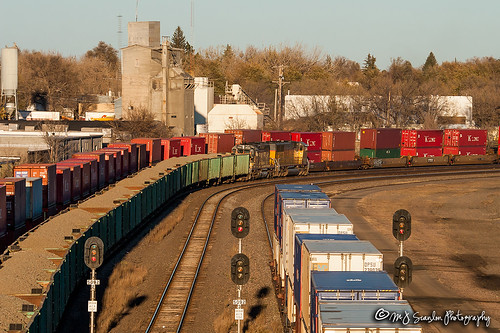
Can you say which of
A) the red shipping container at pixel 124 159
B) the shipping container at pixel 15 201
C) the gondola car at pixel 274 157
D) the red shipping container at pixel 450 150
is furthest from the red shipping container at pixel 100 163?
→ the red shipping container at pixel 450 150

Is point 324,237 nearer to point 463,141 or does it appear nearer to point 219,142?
point 219,142

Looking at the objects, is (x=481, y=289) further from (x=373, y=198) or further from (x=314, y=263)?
(x=373, y=198)

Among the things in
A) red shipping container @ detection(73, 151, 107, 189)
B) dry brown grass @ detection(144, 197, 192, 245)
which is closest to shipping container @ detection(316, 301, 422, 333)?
dry brown grass @ detection(144, 197, 192, 245)

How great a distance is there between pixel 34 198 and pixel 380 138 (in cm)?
4573

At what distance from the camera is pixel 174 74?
88625mm

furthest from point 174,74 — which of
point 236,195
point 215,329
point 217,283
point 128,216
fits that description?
point 215,329

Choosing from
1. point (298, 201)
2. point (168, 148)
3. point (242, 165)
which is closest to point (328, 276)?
point (298, 201)

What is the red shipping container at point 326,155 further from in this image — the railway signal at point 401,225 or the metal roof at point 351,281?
the metal roof at point 351,281

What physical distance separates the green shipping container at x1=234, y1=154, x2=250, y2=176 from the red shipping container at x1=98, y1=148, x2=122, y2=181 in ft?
43.5

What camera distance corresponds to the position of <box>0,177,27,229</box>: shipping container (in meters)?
25.8

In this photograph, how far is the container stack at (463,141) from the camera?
73.9m

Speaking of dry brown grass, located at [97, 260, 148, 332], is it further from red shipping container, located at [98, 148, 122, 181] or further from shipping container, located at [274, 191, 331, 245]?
red shipping container, located at [98, 148, 122, 181]

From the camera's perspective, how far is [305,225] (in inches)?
776

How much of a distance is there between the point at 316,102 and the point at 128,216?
3329 inches
